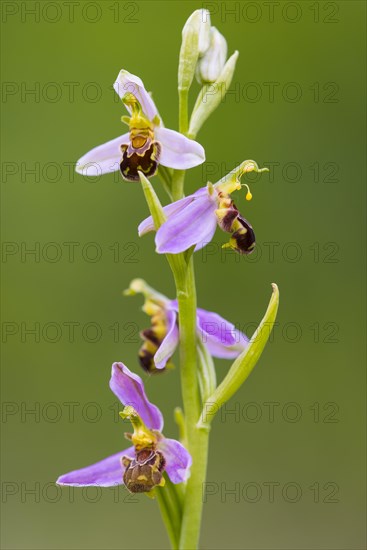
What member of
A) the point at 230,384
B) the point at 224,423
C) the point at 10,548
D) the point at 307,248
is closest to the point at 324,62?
the point at 307,248

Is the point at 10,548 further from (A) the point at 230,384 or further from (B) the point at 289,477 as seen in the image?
(A) the point at 230,384

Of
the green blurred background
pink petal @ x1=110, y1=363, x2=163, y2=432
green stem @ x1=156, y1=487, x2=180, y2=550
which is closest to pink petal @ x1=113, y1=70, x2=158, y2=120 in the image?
pink petal @ x1=110, y1=363, x2=163, y2=432

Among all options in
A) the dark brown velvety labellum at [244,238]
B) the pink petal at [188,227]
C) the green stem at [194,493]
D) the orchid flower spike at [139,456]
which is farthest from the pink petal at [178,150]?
the green stem at [194,493]

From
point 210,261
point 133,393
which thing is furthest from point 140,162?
point 210,261

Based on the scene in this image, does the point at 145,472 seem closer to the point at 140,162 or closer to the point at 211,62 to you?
the point at 140,162

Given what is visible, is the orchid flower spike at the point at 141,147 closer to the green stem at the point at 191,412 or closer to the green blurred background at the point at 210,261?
the green stem at the point at 191,412

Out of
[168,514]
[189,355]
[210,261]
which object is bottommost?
[168,514]
